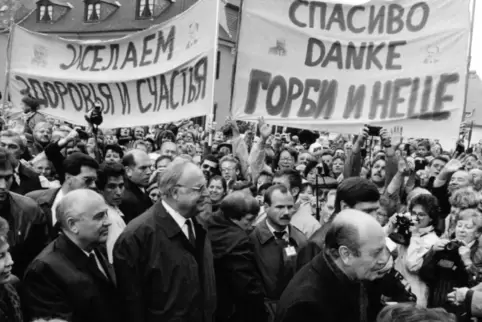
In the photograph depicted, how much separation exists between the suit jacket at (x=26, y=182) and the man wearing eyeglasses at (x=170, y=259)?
8.23ft

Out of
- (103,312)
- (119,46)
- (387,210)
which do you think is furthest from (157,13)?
(103,312)

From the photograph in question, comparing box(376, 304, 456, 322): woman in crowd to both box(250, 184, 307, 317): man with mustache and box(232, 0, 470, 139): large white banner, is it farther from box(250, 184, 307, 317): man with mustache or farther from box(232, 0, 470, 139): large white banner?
box(232, 0, 470, 139): large white banner

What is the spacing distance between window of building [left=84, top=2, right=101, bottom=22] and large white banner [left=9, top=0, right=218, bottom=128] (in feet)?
113

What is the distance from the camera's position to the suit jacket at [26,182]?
627 cm

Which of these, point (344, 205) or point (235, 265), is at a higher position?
point (344, 205)

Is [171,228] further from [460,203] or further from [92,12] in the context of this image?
[92,12]

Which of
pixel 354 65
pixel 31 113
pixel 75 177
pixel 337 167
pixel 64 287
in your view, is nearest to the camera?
pixel 64 287

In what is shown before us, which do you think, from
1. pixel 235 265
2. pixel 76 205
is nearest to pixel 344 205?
pixel 235 265

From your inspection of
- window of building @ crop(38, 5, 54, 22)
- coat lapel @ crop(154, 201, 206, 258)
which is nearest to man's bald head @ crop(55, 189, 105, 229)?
coat lapel @ crop(154, 201, 206, 258)

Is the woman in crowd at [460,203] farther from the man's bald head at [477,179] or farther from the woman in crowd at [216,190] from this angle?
the woman in crowd at [216,190]

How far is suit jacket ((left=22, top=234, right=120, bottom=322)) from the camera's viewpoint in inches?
143

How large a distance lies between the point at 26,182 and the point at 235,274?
99.1 inches

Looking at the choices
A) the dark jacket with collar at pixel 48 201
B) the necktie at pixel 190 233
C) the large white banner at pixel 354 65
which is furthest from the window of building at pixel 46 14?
the necktie at pixel 190 233

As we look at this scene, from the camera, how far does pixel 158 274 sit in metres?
3.96
